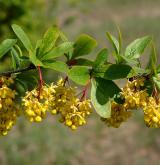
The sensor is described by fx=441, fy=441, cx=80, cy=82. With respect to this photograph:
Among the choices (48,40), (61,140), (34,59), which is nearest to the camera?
(34,59)

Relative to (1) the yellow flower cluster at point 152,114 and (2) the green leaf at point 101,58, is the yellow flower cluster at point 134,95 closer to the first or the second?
(1) the yellow flower cluster at point 152,114

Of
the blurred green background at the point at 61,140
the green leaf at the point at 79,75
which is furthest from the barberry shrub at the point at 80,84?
the blurred green background at the point at 61,140

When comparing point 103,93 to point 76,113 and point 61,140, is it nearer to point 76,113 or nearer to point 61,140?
point 76,113

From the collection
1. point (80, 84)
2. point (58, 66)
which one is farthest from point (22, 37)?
point (80, 84)

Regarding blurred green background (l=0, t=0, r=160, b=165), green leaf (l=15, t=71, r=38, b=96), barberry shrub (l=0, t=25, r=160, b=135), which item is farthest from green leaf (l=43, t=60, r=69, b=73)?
blurred green background (l=0, t=0, r=160, b=165)

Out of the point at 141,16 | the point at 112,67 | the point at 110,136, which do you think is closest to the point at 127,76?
the point at 112,67

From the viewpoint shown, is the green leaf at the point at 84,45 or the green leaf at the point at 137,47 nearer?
the green leaf at the point at 84,45

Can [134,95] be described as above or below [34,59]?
below
